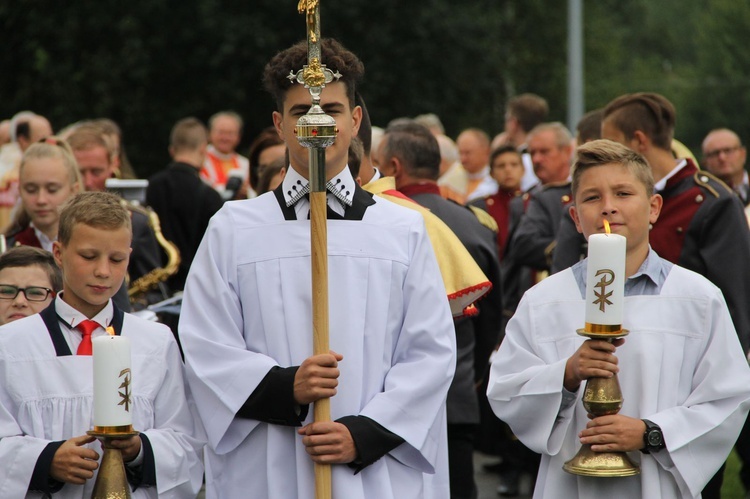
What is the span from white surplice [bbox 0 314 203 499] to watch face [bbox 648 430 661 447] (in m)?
1.52

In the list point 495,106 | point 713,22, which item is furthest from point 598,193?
point 713,22

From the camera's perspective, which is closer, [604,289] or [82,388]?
[604,289]

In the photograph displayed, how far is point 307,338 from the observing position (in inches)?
162

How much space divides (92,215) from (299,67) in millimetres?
901

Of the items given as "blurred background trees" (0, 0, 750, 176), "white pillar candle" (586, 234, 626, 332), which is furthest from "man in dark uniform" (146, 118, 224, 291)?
"blurred background trees" (0, 0, 750, 176)

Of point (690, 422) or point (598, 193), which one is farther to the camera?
point (598, 193)

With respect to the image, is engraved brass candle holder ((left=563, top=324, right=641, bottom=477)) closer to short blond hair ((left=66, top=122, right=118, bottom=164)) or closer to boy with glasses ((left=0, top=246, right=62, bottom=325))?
boy with glasses ((left=0, top=246, right=62, bottom=325))

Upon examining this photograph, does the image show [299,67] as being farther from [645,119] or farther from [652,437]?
[645,119]

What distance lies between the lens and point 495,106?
27.0 metres

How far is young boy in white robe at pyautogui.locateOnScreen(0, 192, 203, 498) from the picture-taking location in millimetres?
4066

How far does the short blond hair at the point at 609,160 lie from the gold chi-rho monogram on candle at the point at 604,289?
0.79m

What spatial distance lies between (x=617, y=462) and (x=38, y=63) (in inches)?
705

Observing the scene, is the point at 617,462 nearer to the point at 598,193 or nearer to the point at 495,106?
the point at 598,193

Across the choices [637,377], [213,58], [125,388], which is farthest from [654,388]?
[213,58]
